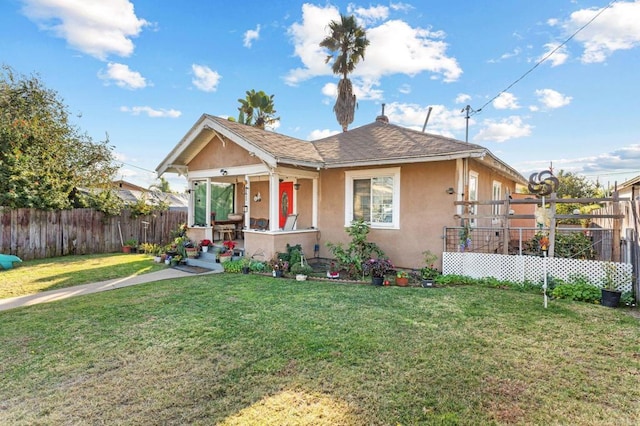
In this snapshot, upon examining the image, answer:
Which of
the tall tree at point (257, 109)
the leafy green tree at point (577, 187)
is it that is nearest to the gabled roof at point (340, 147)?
the tall tree at point (257, 109)

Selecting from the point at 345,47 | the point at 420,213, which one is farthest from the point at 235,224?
the point at 345,47

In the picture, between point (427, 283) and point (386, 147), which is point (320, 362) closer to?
point (427, 283)

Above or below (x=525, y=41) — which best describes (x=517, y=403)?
below

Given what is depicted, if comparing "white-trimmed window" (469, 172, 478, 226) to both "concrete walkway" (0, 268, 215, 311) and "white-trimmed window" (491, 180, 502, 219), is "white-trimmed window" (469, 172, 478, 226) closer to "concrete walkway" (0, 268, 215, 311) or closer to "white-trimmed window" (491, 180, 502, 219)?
"white-trimmed window" (491, 180, 502, 219)

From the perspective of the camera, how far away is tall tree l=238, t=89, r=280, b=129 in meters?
25.2

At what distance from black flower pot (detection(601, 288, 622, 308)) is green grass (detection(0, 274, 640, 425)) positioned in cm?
35

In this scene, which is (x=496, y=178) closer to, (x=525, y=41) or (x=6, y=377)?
(x=525, y=41)

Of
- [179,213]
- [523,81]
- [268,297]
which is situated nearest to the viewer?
[268,297]

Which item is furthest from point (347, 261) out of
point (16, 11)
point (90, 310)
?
point (16, 11)

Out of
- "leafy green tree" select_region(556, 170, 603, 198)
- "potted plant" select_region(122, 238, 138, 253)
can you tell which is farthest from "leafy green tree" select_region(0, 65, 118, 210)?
"leafy green tree" select_region(556, 170, 603, 198)

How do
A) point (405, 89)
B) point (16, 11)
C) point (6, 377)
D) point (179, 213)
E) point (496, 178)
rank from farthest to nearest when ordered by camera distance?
point (405, 89) → point (179, 213) → point (496, 178) → point (16, 11) → point (6, 377)

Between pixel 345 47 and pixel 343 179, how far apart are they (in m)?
13.2

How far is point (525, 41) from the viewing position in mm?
11242

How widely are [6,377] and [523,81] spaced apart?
15.8 m
